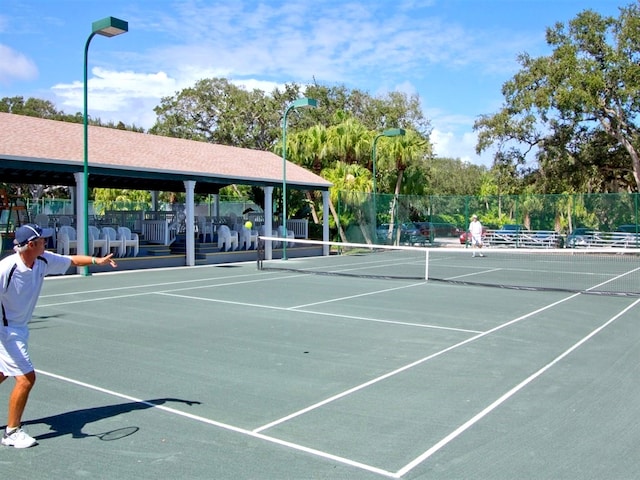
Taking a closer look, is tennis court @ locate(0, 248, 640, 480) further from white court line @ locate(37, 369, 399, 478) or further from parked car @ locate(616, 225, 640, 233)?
parked car @ locate(616, 225, 640, 233)

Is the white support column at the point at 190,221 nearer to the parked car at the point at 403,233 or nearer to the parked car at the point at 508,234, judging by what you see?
the parked car at the point at 403,233

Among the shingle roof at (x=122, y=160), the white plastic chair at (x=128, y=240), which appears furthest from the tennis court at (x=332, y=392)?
the white plastic chair at (x=128, y=240)

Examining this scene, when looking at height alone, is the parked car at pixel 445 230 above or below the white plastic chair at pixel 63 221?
below

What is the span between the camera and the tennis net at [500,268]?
16.8 meters

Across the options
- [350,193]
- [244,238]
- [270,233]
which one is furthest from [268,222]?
[350,193]

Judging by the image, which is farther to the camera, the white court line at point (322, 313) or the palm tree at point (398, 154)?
the palm tree at point (398, 154)

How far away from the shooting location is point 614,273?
68.5 feet

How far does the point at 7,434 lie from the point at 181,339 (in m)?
4.39

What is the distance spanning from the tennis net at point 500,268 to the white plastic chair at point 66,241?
242 inches

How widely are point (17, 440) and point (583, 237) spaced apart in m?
30.9

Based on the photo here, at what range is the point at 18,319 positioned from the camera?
4.91 m

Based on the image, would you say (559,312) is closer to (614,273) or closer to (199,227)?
(614,273)

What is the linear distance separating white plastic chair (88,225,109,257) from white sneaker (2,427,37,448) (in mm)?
16681

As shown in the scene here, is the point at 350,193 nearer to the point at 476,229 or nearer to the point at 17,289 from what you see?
the point at 476,229
